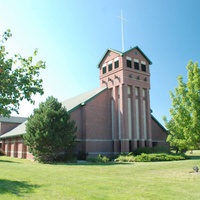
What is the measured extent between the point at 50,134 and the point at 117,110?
12.7m

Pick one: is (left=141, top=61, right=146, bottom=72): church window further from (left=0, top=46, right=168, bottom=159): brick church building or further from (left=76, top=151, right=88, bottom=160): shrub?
(left=76, top=151, right=88, bottom=160): shrub

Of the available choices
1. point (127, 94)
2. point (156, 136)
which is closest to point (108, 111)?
point (127, 94)

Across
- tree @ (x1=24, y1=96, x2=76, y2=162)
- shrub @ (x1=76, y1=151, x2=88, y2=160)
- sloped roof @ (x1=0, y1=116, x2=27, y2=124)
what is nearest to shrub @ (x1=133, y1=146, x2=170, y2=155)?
shrub @ (x1=76, y1=151, x2=88, y2=160)

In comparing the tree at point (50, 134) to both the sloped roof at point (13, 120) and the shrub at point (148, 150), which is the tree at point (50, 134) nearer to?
the shrub at point (148, 150)

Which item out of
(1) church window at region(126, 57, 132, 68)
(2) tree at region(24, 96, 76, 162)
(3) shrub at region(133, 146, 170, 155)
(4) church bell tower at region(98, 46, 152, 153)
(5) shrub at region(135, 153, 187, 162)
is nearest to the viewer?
(2) tree at region(24, 96, 76, 162)

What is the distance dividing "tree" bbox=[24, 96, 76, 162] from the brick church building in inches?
239

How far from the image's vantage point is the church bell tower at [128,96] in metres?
36.0

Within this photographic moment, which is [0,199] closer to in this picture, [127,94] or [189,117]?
[189,117]

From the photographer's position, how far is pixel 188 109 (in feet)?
68.2

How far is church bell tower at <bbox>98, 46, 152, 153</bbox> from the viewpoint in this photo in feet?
118

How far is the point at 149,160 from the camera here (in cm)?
2888

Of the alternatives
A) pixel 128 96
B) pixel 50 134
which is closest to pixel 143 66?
pixel 128 96

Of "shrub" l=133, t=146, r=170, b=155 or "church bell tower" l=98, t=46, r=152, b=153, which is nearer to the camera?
"shrub" l=133, t=146, r=170, b=155

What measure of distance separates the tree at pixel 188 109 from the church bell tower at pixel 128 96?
1384 cm
